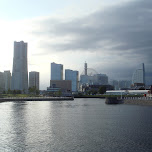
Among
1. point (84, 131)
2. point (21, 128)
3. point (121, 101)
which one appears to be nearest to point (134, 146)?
point (84, 131)

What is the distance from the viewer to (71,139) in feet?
129

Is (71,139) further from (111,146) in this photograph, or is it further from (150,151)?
(150,151)

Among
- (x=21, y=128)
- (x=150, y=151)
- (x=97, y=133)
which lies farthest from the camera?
(x=21, y=128)

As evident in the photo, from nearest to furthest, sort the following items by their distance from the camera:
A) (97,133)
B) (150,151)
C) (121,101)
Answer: (150,151) → (97,133) → (121,101)

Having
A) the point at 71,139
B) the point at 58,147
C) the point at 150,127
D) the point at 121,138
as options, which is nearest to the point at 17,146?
the point at 58,147

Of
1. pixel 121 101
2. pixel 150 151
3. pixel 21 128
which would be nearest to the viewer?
pixel 150 151

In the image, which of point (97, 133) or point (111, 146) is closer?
point (111, 146)

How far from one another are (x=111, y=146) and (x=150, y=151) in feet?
18.0

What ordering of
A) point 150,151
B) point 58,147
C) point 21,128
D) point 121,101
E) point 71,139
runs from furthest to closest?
1. point 121,101
2. point 21,128
3. point 71,139
4. point 58,147
5. point 150,151

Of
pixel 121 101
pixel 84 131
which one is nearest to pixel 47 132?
pixel 84 131

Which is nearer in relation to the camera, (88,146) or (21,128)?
(88,146)

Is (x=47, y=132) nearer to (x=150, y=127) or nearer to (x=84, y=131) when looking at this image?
(x=84, y=131)

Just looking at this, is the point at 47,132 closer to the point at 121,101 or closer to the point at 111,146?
the point at 111,146

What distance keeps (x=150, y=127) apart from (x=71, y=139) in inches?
757
